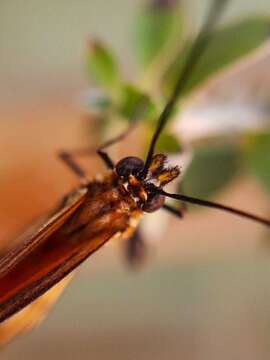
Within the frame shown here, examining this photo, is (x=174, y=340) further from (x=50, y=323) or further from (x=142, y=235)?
(x=142, y=235)

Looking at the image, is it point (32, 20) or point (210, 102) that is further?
point (32, 20)

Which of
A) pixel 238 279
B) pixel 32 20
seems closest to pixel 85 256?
pixel 238 279

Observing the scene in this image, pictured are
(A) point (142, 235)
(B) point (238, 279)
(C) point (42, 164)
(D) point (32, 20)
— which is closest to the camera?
(A) point (142, 235)

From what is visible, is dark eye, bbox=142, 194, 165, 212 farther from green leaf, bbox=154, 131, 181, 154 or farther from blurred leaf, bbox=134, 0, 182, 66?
blurred leaf, bbox=134, 0, 182, 66

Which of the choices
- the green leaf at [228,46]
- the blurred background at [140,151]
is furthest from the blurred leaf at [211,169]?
the green leaf at [228,46]

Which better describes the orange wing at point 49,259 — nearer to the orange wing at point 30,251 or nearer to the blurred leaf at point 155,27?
the orange wing at point 30,251

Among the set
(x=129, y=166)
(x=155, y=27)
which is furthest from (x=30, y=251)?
(x=155, y=27)

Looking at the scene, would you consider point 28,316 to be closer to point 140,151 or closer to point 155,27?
point 140,151
